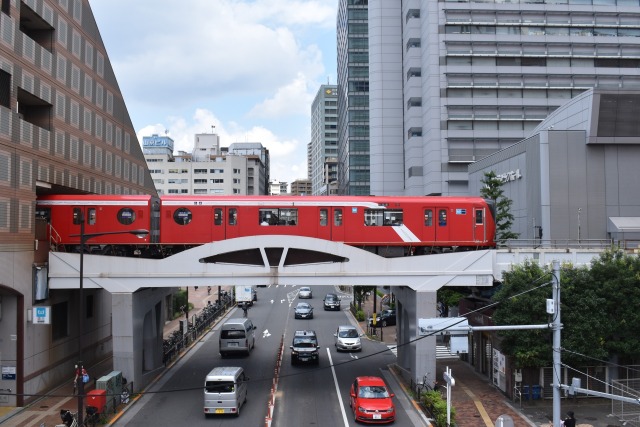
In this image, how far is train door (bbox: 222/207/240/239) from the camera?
31.6 metres

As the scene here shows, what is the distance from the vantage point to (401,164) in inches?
3474

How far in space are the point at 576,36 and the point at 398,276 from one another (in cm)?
6043

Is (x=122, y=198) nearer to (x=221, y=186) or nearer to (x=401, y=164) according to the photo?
(x=401, y=164)

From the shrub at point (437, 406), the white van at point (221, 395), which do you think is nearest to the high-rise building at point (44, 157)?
the white van at point (221, 395)

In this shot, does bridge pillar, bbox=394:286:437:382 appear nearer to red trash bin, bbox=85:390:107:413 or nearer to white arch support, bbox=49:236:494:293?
white arch support, bbox=49:236:494:293

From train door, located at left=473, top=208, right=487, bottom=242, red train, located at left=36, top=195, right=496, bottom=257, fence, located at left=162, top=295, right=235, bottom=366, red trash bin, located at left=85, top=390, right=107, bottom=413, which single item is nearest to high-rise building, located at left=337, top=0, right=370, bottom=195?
fence, located at left=162, top=295, right=235, bottom=366

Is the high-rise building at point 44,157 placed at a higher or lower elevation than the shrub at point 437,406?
higher

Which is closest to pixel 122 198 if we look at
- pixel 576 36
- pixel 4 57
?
pixel 4 57

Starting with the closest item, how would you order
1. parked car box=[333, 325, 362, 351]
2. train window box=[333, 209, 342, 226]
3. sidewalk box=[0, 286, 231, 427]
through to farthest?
sidewalk box=[0, 286, 231, 427] → train window box=[333, 209, 342, 226] → parked car box=[333, 325, 362, 351]

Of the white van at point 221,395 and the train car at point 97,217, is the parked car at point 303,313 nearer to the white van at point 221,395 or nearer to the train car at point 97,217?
the train car at point 97,217

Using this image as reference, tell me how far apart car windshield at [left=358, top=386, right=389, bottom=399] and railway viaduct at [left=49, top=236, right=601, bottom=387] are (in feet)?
12.5

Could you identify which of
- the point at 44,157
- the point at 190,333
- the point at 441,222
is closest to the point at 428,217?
the point at 441,222

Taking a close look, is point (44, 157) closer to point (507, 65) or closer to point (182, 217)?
point (182, 217)

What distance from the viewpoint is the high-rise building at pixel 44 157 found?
26.3 meters
